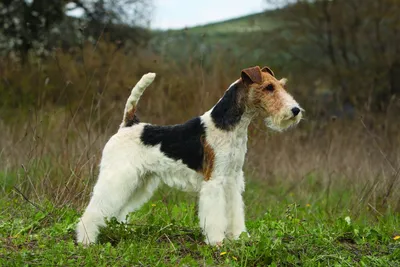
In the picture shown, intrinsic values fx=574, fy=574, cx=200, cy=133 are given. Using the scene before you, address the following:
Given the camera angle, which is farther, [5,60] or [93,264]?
[5,60]

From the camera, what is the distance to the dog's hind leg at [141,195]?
5.71 metres

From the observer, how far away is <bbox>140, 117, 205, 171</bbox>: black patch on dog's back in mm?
5367

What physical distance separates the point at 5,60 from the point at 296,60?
1061cm

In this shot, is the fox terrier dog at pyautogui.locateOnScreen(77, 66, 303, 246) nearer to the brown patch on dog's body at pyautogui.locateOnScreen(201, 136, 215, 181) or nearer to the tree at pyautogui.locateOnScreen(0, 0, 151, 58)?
the brown patch on dog's body at pyautogui.locateOnScreen(201, 136, 215, 181)

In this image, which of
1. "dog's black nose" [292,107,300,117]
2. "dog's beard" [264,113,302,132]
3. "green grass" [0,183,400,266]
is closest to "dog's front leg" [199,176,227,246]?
"green grass" [0,183,400,266]

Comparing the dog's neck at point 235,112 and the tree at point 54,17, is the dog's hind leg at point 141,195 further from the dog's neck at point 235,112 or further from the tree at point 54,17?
the tree at point 54,17

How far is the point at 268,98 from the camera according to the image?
517 centimetres

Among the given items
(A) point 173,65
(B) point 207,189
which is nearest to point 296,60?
(A) point 173,65

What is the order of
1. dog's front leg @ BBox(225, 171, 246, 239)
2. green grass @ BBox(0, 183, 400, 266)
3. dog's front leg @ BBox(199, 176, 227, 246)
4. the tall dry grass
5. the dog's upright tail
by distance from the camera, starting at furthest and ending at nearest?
the tall dry grass < the dog's upright tail < dog's front leg @ BBox(225, 171, 246, 239) < dog's front leg @ BBox(199, 176, 227, 246) < green grass @ BBox(0, 183, 400, 266)

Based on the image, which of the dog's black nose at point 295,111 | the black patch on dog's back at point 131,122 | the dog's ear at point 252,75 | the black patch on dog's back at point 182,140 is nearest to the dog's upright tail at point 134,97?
the black patch on dog's back at point 131,122

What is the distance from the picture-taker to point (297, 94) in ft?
44.1

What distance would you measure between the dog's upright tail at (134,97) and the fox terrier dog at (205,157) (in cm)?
2

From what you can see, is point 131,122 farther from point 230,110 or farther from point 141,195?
point 230,110

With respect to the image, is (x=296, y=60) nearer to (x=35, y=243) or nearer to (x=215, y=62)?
(x=215, y=62)
